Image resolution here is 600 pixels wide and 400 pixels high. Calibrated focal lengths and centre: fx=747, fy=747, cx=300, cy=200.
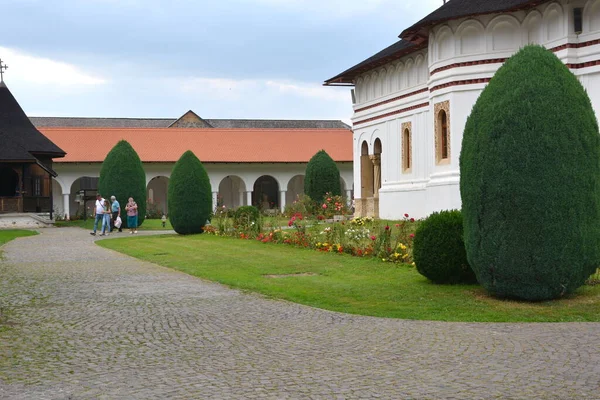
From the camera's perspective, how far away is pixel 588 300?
10.1 m

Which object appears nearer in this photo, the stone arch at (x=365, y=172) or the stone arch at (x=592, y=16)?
the stone arch at (x=592, y=16)

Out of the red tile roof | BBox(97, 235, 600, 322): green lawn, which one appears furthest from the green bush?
the red tile roof

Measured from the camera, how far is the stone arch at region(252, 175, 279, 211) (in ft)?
164

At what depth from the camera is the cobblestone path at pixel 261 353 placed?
19.3 ft

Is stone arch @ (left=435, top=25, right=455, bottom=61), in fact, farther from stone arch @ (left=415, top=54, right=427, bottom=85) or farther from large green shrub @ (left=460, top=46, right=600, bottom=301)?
large green shrub @ (left=460, top=46, right=600, bottom=301)

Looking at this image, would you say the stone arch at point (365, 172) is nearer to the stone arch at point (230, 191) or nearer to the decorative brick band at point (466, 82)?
the decorative brick band at point (466, 82)

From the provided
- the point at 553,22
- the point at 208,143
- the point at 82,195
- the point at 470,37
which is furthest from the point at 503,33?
the point at 208,143

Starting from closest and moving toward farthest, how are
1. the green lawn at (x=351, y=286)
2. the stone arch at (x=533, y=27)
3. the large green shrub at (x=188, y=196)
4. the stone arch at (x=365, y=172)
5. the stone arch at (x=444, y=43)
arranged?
the green lawn at (x=351, y=286), the stone arch at (x=533, y=27), the stone arch at (x=444, y=43), the large green shrub at (x=188, y=196), the stone arch at (x=365, y=172)

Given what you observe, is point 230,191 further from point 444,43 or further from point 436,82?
point 444,43

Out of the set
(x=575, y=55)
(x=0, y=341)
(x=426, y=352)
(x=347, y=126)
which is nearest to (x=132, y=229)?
(x=575, y=55)

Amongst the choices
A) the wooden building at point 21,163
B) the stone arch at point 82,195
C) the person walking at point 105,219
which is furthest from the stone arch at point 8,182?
the person walking at point 105,219

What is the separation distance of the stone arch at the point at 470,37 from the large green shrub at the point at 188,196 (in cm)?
971

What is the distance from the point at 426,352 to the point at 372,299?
345 cm

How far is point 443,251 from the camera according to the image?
11.6 meters
